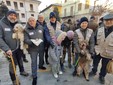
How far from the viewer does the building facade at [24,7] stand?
26575mm

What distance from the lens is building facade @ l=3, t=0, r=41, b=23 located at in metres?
26.6

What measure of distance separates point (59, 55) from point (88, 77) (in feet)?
3.62

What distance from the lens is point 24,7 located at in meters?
28.5

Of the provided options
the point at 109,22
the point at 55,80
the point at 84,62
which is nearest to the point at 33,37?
the point at 55,80

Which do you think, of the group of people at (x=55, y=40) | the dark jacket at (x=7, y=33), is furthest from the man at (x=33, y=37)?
the dark jacket at (x=7, y=33)

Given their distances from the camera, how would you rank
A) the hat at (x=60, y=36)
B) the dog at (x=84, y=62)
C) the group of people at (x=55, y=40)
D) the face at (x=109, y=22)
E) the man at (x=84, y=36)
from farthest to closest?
the hat at (x=60, y=36) < the dog at (x=84, y=62) < the man at (x=84, y=36) < the face at (x=109, y=22) < the group of people at (x=55, y=40)

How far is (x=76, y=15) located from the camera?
949 inches

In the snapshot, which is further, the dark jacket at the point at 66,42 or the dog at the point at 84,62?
the dark jacket at the point at 66,42

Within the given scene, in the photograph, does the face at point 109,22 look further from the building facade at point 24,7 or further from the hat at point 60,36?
the building facade at point 24,7

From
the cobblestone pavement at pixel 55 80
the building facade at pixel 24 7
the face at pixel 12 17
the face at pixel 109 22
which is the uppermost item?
the building facade at pixel 24 7

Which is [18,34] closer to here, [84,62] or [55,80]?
[55,80]

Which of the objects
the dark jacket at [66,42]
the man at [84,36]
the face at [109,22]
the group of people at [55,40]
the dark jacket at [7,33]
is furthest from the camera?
the dark jacket at [66,42]

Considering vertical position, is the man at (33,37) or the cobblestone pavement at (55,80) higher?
the man at (33,37)

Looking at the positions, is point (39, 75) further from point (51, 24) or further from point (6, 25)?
point (6, 25)
